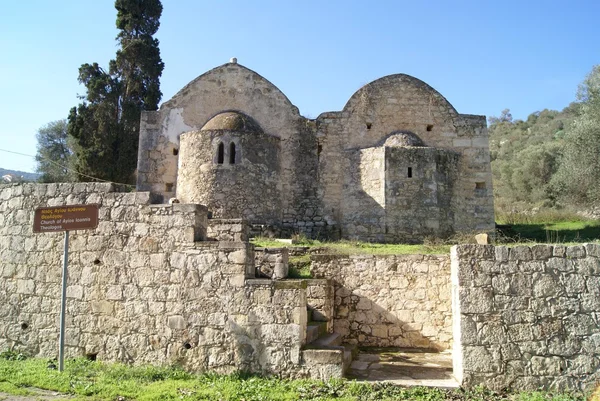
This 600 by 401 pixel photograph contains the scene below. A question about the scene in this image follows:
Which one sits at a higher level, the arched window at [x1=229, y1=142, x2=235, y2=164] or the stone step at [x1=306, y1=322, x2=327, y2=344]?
the arched window at [x1=229, y1=142, x2=235, y2=164]

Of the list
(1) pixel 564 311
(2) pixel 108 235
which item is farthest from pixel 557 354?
(2) pixel 108 235

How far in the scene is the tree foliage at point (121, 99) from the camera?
67.2 feet

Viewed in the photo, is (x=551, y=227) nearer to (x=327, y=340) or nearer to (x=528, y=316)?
(x=528, y=316)

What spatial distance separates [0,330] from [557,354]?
886 centimetres

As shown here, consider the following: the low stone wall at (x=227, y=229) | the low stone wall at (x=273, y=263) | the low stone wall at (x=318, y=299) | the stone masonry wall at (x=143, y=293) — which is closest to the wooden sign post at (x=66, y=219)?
the stone masonry wall at (x=143, y=293)

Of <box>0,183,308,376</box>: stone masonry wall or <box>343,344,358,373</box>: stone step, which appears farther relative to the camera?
<box>343,344,358,373</box>: stone step

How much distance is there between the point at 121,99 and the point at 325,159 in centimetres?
1084

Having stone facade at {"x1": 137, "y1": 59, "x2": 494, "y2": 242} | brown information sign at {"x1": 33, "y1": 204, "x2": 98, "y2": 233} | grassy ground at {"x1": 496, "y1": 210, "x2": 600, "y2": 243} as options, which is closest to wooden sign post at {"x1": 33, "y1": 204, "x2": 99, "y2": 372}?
brown information sign at {"x1": 33, "y1": 204, "x2": 98, "y2": 233}

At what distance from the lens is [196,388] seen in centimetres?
644

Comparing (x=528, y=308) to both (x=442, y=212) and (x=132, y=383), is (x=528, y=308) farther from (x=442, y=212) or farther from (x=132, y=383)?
(x=442, y=212)

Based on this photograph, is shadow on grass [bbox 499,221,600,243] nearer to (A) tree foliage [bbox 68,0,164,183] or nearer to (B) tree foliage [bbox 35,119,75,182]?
(A) tree foliage [bbox 68,0,164,183]

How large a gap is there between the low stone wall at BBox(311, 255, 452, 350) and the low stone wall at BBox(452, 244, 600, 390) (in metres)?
2.09

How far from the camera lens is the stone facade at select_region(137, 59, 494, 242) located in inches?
571

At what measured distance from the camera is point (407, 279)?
8.90 metres
